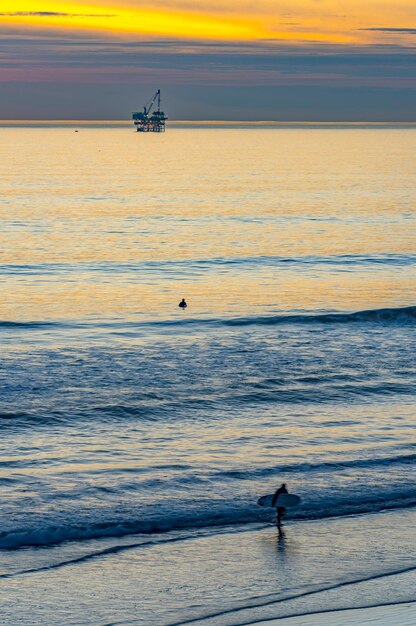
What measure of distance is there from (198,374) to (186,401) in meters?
3.40

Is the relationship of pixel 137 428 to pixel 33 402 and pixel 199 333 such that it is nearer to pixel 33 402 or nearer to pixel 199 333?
pixel 33 402

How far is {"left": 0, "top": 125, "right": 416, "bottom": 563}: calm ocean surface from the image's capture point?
21.8 meters

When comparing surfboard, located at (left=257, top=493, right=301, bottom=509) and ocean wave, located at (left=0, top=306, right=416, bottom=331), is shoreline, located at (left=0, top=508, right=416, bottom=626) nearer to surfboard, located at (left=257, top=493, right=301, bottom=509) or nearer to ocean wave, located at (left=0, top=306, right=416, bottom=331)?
surfboard, located at (left=257, top=493, right=301, bottom=509)

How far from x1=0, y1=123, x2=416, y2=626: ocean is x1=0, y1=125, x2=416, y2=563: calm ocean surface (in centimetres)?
9

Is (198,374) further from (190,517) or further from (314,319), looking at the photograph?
(190,517)

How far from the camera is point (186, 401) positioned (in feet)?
98.8

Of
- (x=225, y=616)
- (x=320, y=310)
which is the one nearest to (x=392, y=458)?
(x=225, y=616)

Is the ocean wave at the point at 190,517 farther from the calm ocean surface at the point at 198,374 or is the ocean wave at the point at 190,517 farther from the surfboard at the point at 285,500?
the surfboard at the point at 285,500

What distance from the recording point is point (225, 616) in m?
16.0

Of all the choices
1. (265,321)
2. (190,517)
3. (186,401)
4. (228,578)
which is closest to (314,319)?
(265,321)

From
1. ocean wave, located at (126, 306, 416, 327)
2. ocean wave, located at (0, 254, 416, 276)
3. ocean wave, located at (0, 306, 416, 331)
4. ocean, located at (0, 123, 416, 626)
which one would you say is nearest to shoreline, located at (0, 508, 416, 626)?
ocean, located at (0, 123, 416, 626)

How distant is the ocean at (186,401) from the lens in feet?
62.4

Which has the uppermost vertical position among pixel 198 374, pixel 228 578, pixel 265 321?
pixel 265 321

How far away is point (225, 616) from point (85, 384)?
16.6 m
